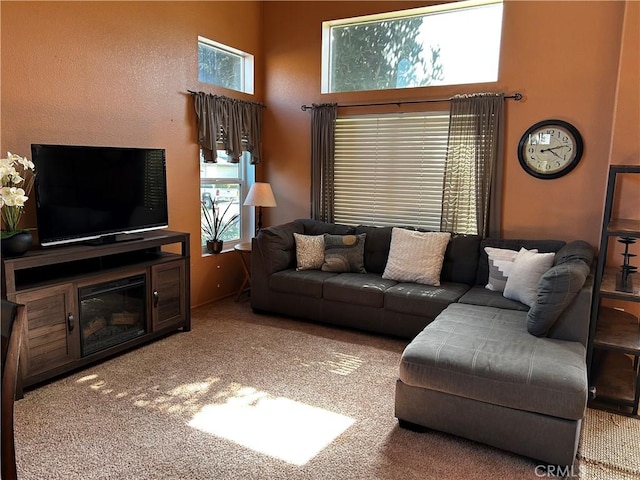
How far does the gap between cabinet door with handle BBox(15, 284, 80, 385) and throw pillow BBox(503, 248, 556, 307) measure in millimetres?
3133

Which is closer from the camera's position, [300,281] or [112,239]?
[112,239]

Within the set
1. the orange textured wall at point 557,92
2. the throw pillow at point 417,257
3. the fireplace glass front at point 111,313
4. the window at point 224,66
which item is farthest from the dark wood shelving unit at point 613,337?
the window at point 224,66

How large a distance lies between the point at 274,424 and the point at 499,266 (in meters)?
2.27

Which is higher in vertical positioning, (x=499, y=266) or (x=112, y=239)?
(x=112, y=239)

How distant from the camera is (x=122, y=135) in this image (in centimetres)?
376

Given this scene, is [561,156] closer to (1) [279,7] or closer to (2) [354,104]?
(2) [354,104]

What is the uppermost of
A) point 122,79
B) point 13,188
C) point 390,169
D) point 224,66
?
point 224,66

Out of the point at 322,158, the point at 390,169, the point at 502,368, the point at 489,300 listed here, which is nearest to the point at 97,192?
the point at 322,158

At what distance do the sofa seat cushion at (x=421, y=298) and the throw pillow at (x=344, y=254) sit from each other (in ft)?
1.88

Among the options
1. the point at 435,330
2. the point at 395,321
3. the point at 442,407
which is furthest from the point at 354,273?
the point at 442,407

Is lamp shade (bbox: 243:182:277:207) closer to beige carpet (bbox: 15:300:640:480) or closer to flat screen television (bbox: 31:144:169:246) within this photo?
flat screen television (bbox: 31:144:169:246)

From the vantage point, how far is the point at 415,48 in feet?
15.0

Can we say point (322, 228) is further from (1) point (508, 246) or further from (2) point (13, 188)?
(2) point (13, 188)

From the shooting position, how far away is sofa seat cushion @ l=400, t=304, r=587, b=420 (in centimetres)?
217
